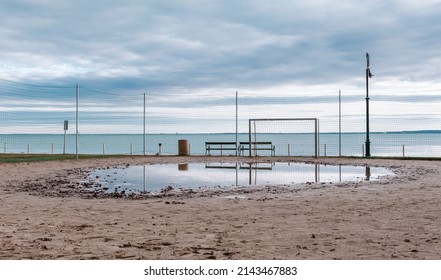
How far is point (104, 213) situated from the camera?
9242 millimetres

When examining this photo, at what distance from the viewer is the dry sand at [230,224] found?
6133 mm

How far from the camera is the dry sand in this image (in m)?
6.13

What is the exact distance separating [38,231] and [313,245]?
13.0ft

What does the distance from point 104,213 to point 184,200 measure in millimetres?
2154

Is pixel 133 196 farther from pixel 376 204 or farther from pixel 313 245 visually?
pixel 313 245

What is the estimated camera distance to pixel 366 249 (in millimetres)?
6148

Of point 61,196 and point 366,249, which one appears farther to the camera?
point 61,196

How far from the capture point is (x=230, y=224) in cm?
797

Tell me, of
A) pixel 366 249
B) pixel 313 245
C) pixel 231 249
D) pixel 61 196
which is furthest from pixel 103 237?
pixel 61 196

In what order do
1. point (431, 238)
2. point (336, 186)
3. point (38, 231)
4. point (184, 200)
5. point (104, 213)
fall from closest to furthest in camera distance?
point (431, 238) < point (38, 231) < point (104, 213) < point (184, 200) < point (336, 186)

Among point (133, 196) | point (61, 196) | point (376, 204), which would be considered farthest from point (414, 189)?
point (61, 196)

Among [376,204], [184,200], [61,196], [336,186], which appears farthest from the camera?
[336,186]

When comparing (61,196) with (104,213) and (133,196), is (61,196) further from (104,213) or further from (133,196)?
(104,213)

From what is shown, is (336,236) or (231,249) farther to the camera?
(336,236)
